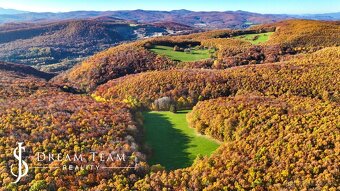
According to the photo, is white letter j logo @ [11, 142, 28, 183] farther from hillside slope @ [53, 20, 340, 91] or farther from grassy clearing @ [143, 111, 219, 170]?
hillside slope @ [53, 20, 340, 91]

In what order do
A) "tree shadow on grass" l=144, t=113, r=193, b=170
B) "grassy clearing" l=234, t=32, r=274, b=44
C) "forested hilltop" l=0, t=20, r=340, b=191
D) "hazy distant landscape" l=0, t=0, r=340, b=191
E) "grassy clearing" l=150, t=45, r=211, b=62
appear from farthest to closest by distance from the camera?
"grassy clearing" l=234, t=32, r=274, b=44 < "grassy clearing" l=150, t=45, r=211, b=62 < "tree shadow on grass" l=144, t=113, r=193, b=170 < "hazy distant landscape" l=0, t=0, r=340, b=191 < "forested hilltop" l=0, t=20, r=340, b=191

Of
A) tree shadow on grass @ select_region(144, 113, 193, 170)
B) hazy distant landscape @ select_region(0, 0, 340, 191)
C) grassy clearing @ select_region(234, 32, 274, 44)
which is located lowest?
tree shadow on grass @ select_region(144, 113, 193, 170)

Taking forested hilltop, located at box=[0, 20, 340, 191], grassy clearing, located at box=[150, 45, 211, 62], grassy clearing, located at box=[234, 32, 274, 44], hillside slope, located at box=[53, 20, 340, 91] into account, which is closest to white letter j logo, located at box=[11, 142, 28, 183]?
forested hilltop, located at box=[0, 20, 340, 191]

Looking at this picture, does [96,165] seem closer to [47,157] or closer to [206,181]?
[47,157]

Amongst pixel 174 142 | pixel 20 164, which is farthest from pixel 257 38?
pixel 20 164

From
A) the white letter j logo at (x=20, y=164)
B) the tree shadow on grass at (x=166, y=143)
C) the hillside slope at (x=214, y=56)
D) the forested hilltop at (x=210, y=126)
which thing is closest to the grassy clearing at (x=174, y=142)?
the tree shadow on grass at (x=166, y=143)

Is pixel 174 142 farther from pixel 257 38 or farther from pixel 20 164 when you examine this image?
pixel 257 38
